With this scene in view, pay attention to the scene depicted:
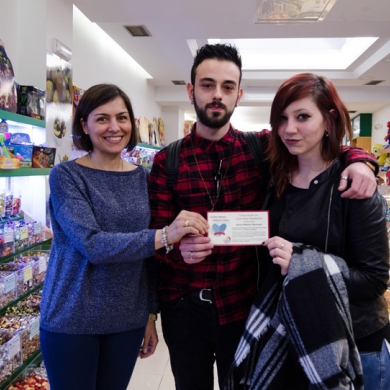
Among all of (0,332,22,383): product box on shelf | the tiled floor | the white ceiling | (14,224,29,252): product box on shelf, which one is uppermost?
the white ceiling

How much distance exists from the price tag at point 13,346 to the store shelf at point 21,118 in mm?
1232

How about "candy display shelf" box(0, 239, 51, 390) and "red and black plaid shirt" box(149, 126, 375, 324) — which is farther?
"candy display shelf" box(0, 239, 51, 390)

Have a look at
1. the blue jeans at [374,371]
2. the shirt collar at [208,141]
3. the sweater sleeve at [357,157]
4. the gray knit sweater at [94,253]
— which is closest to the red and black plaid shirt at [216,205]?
the shirt collar at [208,141]

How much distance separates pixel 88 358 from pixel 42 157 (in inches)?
57.0

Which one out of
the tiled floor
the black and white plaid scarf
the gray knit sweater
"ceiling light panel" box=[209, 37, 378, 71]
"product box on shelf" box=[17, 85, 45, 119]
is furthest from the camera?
"ceiling light panel" box=[209, 37, 378, 71]

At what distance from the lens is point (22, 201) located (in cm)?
282

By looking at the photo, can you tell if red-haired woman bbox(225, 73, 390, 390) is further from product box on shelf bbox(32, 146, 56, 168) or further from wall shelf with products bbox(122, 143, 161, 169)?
wall shelf with products bbox(122, 143, 161, 169)

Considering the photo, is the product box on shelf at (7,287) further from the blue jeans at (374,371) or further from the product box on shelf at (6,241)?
the blue jeans at (374,371)

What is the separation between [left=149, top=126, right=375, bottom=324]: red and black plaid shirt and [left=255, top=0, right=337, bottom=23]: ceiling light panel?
7.54 ft

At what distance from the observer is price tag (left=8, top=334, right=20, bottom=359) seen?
6.88ft

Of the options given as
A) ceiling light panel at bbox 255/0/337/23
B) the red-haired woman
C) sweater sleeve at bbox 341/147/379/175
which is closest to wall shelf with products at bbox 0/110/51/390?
the red-haired woman

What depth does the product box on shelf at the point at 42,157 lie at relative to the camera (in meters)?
2.39

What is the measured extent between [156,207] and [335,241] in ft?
2.39

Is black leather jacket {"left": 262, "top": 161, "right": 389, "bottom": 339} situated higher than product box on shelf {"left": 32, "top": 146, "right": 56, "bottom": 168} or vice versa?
product box on shelf {"left": 32, "top": 146, "right": 56, "bottom": 168}
